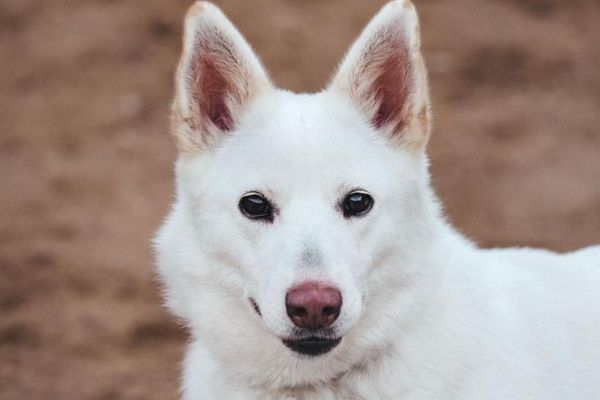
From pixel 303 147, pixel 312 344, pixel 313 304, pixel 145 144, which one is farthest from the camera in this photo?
pixel 145 144

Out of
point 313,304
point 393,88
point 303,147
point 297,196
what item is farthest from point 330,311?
point 393,88

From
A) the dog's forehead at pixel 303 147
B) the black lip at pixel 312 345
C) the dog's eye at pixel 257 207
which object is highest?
the dog's forehead at pixel 303 147

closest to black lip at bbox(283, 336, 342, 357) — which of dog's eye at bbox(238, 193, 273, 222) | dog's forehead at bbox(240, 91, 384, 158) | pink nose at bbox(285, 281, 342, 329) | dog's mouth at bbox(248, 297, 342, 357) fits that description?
dog's mouth at bbox(248, 297, 342, 357)

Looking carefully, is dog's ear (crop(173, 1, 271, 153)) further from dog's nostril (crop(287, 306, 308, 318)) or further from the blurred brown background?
the blurred brown background

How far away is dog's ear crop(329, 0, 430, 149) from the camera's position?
11.8 ft

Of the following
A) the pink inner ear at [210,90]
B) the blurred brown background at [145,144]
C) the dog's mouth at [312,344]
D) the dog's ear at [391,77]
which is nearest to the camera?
the dog's mouth at [312,344]

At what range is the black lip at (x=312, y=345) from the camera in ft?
10.9

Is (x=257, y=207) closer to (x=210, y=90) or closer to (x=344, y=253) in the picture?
(x=344, y=253)

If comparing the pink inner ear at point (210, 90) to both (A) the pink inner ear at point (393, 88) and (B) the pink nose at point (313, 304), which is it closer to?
(A) the pink inner ear at point (393, 88)

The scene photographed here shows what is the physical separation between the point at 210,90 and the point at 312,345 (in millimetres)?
1038

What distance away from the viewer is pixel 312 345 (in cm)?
333

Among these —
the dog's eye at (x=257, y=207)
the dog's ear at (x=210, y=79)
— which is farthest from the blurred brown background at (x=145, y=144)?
the dog's eye at (x=257, y=207)

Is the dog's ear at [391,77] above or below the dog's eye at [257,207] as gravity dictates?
above

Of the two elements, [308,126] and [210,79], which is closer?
[308,126]
